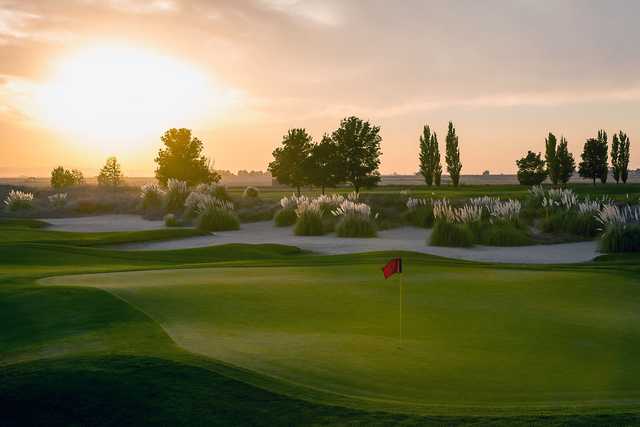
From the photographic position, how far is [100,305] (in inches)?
321

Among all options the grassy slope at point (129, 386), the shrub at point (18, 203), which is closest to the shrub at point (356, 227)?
the grassy slope at point (129, 386)

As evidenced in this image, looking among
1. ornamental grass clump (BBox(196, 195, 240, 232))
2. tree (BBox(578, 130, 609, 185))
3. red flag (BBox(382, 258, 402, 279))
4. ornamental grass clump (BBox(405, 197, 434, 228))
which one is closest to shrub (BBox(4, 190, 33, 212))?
ornamental grass clump (BBox(196, 195, 240, 232))

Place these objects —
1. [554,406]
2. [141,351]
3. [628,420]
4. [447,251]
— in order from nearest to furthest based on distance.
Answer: [628,420], [554,406], [141,351], [447,251]

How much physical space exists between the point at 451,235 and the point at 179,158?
34.3 metres

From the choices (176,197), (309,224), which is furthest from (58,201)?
(309,224)

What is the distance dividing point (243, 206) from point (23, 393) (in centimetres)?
3365

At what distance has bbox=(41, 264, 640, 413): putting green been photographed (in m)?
5.16

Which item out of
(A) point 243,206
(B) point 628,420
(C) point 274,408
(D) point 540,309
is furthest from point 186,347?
(A) point 243,206

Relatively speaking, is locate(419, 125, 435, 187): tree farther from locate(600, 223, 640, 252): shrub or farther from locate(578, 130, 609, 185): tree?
locate(600, 223, 640, 252): shrub

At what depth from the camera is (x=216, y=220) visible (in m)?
30.0

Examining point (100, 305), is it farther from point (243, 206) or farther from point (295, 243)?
point (243, 206)

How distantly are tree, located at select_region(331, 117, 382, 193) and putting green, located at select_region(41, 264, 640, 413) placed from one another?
33.5m

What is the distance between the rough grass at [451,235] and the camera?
2239cm

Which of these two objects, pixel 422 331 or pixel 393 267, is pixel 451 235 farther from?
pixel 393 267
